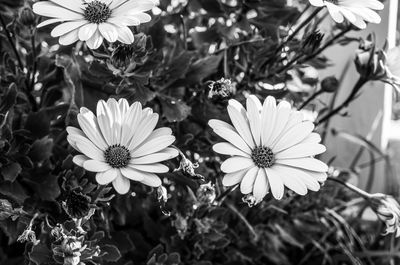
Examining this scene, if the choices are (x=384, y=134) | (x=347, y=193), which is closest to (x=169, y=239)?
(x=347, y=193)

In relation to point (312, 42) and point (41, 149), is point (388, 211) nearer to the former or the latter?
point (312, 42)

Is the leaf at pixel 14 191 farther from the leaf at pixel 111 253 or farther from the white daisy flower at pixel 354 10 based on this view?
the white daisy flower at pixel 354 10

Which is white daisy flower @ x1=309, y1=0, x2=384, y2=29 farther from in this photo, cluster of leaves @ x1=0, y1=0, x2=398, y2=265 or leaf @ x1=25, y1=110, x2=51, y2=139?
leaf @ x1=25, y1=110, x2=51, y2=139

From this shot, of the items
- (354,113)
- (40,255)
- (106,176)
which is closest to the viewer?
(106,176)

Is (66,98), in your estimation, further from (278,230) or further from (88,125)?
(278,230)

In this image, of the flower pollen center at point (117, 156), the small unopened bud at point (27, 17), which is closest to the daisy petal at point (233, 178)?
the flower pollen center at point (117, 156)

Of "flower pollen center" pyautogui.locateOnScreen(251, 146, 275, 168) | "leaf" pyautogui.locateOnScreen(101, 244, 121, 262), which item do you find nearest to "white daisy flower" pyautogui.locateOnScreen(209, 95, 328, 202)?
"flower pollen center" pyautogui.locateOnScreen(251, 146, 275, 168)

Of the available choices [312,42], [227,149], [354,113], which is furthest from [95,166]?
[354,113]
